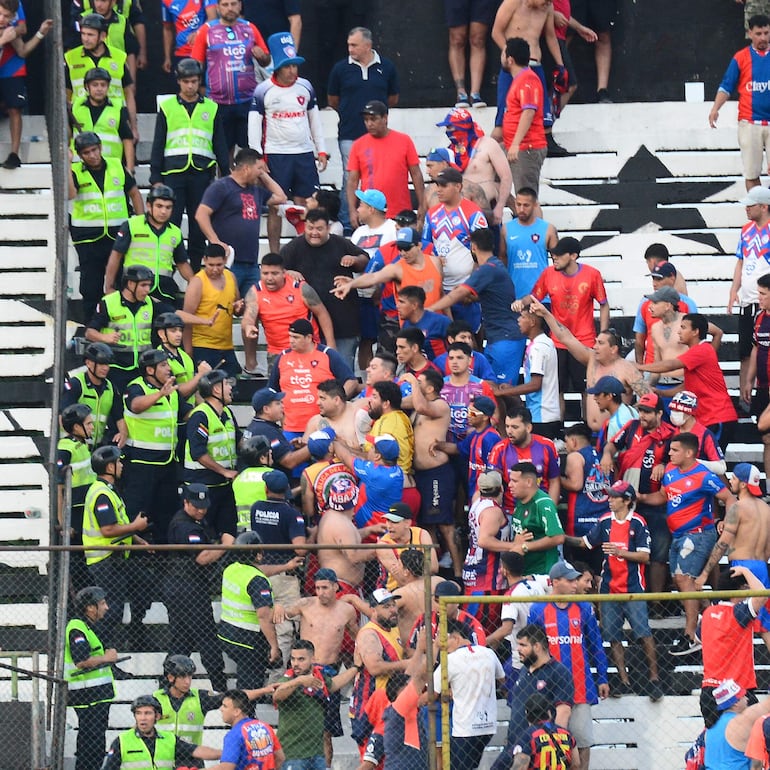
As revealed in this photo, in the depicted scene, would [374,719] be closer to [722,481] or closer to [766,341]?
[722,481]

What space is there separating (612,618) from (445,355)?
8.59 feet

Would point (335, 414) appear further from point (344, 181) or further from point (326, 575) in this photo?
point (344, 181)

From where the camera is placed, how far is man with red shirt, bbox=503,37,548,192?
17.0m

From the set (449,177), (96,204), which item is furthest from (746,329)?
(96,204)

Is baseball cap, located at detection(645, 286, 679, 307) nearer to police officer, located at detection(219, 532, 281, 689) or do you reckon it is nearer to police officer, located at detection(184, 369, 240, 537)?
police officer, located at detection(184, 369, 240, 537)

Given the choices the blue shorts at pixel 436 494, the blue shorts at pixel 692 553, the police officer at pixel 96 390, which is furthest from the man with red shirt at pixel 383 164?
the blue shorts at pixel 692 553

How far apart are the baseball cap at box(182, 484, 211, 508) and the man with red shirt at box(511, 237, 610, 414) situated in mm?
3154

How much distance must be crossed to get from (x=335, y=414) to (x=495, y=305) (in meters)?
1.77

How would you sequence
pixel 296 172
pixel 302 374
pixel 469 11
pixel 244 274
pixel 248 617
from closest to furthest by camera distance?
pixel 248 617 < pixel 302 374 < pixel 244 274 < pixel 296 172 < pixel 469 11

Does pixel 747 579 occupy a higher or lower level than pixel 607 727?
higher

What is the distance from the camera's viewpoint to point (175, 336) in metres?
15.0

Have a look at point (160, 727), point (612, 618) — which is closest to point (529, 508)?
point (612, 618)

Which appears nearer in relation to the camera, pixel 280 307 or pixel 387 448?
pixel 387 448

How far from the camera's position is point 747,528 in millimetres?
13500
